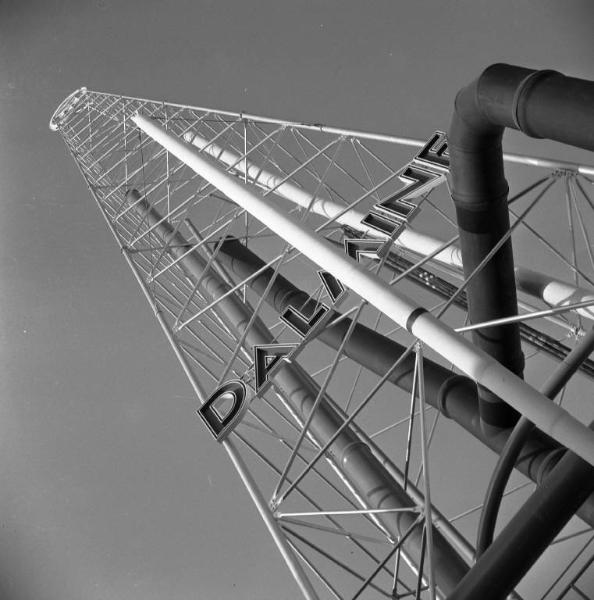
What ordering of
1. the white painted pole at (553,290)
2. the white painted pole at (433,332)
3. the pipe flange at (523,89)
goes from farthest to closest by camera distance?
the white painted pole at (553,290)
the pipe flange at (523,89)
the white painted pole at (433,332)

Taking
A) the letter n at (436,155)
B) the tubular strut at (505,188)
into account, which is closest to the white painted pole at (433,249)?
the letter n at (436,155)

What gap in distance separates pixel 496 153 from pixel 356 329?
5.91 meters

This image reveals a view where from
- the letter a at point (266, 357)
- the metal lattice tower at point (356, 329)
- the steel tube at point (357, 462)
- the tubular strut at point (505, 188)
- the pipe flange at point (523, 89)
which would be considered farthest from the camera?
the letter a at point (266, 357)

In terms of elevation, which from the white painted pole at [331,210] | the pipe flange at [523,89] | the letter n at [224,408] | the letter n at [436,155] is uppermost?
the letter n at [436,155]

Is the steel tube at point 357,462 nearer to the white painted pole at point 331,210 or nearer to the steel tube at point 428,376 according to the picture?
the steel tube at point 428,376

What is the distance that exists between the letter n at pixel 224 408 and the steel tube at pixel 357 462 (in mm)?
693

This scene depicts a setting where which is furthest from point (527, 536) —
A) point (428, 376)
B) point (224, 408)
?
point (428, 376)

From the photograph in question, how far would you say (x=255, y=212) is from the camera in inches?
416

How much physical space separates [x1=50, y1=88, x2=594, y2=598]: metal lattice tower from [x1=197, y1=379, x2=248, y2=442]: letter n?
34mm

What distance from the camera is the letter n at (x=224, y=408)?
34.4 feet

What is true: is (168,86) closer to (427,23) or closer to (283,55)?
(283,55)

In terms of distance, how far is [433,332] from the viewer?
6957mm

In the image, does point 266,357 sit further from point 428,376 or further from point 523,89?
point 523,89

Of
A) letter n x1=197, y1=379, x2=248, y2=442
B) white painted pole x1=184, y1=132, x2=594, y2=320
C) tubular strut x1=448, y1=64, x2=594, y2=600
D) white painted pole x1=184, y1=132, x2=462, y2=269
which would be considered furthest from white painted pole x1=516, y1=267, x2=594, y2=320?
letter n x1=197, y1=379, x2=248, y2=442
